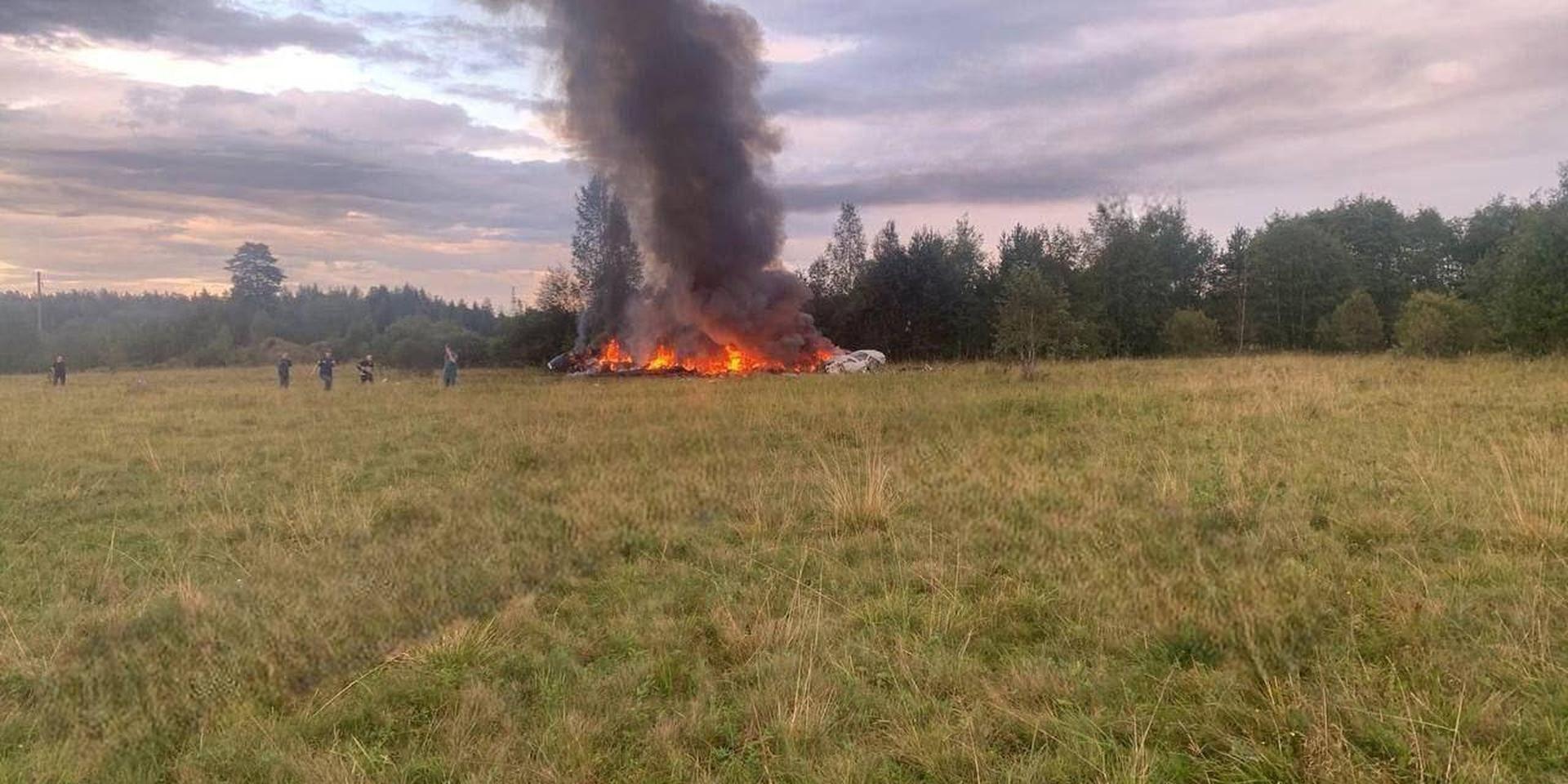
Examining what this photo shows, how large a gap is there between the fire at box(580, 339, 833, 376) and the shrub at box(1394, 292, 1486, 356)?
22.8 m

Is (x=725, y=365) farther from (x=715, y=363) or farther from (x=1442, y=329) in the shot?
(x=1442, y=329)

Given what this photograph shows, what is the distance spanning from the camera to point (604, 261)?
181 ft

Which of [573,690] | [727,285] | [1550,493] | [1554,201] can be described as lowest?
[573,690]

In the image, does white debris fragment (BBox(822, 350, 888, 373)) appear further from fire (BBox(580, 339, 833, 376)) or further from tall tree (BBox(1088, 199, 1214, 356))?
tall tree (BBox(1088, 199, 1214, 356))

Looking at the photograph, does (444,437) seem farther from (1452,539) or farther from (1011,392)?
(1452,539)

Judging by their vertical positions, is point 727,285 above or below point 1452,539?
above

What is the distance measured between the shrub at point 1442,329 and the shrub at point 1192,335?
15740mm

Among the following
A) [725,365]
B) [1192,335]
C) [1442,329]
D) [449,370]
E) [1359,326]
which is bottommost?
[725,365]

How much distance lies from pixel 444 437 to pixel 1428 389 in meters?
19.0

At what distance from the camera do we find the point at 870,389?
22203mm

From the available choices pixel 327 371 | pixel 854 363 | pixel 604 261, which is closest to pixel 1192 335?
pixel 854 363

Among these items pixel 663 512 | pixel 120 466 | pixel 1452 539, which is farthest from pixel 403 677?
pixel 120 466

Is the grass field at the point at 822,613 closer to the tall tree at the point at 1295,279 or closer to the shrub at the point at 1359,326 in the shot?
the shrub at the point at 1359,326

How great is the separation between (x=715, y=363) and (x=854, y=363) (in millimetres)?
7041
